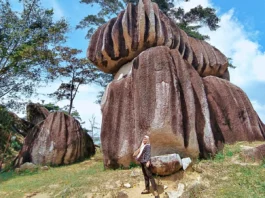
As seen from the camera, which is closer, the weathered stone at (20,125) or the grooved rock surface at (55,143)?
the grooved rock surface at (55,143)

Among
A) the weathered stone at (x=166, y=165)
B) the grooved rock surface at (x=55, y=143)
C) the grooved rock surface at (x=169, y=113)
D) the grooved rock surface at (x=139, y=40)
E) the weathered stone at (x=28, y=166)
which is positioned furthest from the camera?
the grooved rock surface at (x=55, y=143)

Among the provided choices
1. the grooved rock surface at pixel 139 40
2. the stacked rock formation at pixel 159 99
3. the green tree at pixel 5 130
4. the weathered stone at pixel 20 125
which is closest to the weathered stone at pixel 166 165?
the stacked rock formation at pixel 159 99

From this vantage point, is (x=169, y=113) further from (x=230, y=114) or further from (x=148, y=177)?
(x=230, y=114)

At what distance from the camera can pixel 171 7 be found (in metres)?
18.3

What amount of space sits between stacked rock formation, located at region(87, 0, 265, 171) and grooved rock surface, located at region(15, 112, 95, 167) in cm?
426

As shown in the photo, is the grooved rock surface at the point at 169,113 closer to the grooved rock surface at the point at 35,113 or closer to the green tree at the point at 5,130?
the green tree at the point at 5,130

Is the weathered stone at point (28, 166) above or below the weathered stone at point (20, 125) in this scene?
below

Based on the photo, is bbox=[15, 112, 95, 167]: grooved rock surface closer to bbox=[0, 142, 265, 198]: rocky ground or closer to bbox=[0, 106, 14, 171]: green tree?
bbox=[0, 106, 14, 171]: green tree

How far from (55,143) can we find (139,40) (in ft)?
19.6

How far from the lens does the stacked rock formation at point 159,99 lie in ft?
23.1

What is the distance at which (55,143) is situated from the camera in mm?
12086

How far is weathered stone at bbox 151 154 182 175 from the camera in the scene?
243 inches

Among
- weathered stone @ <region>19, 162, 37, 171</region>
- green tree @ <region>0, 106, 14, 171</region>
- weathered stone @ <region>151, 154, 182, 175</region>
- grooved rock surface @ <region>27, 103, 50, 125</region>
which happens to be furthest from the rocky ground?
grooved rock surface @ <region>27, 103, 50, 125</region>

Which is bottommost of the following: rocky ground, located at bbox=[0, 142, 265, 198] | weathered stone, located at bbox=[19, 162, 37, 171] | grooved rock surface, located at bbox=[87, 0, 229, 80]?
rocky ground, located at bbox=[0, 142, 265, 198]
